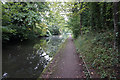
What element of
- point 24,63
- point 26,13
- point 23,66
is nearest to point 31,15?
point 26,13

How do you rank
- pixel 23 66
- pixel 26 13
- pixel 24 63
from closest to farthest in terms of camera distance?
pixel 26 13
pixel 23 66
pixel 24 63

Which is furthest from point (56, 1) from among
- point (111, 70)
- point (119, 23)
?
point (111, 70)

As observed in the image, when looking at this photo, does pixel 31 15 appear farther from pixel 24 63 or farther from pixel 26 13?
pixel 24 63

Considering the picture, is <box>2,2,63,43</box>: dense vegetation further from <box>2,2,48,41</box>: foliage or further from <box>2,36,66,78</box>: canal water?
<box>2,36,66,78</box>: canal water

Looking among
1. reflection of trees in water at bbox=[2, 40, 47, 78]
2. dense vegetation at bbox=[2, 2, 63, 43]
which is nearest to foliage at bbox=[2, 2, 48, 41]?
dense vegetation at bbox=[2, 2, 63, 43]

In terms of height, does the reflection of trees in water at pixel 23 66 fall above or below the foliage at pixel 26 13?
below

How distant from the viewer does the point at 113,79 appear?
2.06 meters

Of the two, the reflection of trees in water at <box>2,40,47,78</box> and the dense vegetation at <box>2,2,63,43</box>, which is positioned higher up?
the dense vegetation at <box>2,2,63,43</box>

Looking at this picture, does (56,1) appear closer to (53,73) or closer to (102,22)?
(102,22)

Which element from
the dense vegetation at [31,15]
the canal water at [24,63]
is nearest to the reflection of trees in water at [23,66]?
the canal water at [24,63]

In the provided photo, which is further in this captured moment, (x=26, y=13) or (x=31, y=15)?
(x=26, y=13)

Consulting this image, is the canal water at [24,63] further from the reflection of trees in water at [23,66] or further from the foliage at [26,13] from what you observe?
the foliage at [26,13]

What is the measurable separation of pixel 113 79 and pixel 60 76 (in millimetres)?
2004

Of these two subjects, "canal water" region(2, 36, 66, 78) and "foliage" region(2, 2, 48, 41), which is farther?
"canal water" region(2, 36, 66, 78)
